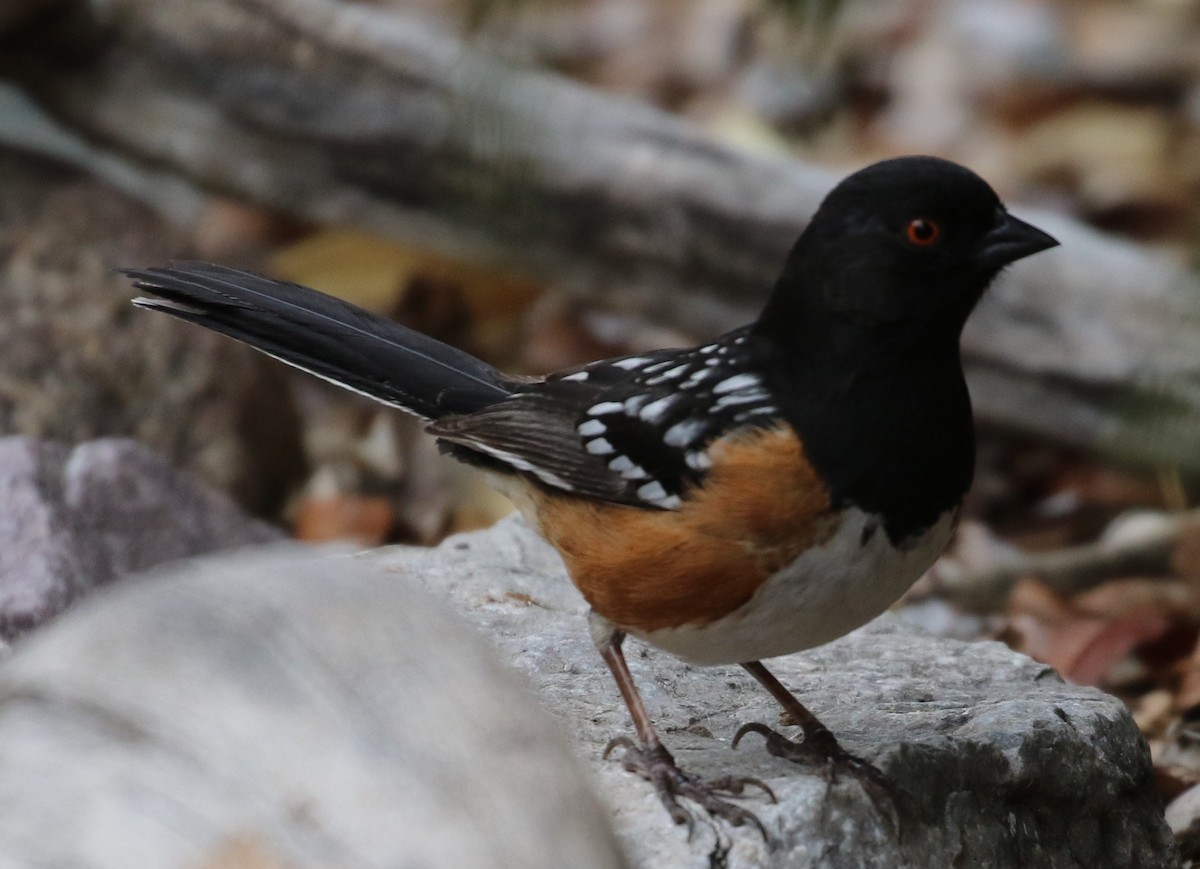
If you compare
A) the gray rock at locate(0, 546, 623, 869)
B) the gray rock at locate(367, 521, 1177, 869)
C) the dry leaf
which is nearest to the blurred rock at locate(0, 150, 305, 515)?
the dry leaf

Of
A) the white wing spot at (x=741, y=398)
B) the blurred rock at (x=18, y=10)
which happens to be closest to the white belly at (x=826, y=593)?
the white wing spot at (x=741, y=398)

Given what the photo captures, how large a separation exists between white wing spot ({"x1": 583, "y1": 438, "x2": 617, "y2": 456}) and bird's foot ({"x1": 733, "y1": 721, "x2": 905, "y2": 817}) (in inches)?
23.6

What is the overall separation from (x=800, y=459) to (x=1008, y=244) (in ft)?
1.73

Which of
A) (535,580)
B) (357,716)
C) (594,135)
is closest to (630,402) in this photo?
(535,580)

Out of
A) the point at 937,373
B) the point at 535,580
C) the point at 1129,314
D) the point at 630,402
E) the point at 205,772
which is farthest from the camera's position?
the point at 1129,314

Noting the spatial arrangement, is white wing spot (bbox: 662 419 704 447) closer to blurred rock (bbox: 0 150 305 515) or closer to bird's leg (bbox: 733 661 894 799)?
bird's leg (bbox: 733 661 894 799)

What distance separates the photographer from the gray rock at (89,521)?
3.74 meters

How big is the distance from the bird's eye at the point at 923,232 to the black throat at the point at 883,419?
0.17m

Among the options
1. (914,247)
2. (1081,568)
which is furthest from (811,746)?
(1081,568)

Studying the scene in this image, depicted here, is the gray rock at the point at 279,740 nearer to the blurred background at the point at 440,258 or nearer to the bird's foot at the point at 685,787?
the bird's foot at the point at 685,787

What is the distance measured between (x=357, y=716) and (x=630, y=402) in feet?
3.82

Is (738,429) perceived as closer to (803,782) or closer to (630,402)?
(630,402)

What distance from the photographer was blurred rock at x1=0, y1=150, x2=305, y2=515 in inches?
209

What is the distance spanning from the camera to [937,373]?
2857 mm
